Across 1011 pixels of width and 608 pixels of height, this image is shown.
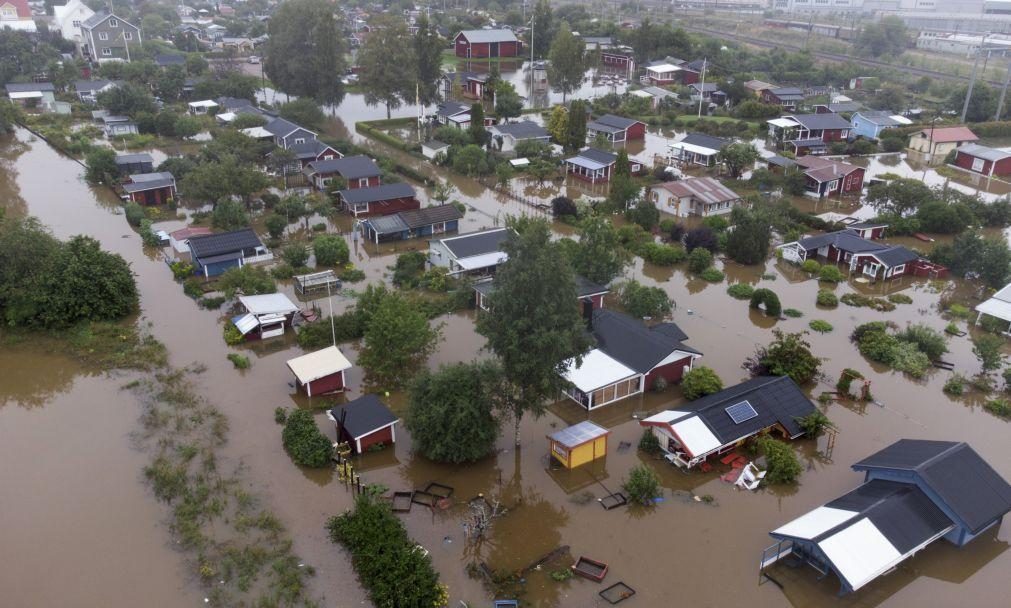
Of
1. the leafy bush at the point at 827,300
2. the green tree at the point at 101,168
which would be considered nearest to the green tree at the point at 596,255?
the leafy bush at the point at 827,300

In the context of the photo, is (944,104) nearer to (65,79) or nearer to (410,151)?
(410,151)

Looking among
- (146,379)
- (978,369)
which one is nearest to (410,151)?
(146,379)

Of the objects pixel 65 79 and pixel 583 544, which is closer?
pixel 583 544

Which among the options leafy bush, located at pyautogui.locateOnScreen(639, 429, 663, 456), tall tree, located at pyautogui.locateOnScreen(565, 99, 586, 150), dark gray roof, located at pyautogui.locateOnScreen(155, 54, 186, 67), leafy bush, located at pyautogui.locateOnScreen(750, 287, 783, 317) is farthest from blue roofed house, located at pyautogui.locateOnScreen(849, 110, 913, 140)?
dark gray roof, located at pyautogui.locateOnScreen(155, 54, 186, 67)

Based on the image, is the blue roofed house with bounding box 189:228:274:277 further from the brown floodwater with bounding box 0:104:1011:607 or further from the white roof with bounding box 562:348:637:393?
the white roof with bounding box 562:348:637:393

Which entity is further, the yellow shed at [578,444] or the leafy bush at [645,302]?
the leafy bush at [645,302]

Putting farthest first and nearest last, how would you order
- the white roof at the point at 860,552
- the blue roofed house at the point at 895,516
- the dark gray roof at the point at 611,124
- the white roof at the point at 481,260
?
the dark gray roof at the point at 611,124
the white roof at the point at 481,260
the blue roofed house at the point at 895,516
the white roof at the point at 860,552

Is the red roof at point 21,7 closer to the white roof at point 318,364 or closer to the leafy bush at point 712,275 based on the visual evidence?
the white roof at point 318,364
